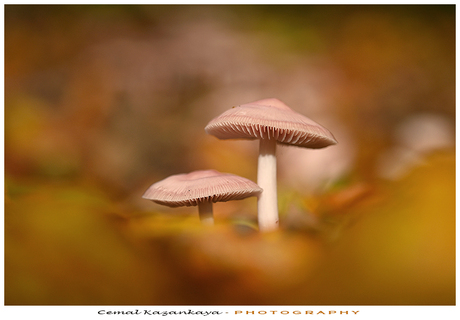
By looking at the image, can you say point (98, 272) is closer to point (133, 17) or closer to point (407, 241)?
point (407, 241)

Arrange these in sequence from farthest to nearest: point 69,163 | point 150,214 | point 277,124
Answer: point 69,163
point 150,214
point 277,124

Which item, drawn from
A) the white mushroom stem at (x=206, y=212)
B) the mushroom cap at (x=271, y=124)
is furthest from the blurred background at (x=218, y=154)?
the mushroom cap at (x=271, y=124)

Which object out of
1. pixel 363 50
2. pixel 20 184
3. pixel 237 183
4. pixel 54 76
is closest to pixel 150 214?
pixel 237 183

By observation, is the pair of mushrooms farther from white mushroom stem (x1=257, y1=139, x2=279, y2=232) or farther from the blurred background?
the blurred background

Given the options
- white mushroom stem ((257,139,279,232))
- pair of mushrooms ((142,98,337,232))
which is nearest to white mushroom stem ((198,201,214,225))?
pair of mushrooms ((142,98,337,232))

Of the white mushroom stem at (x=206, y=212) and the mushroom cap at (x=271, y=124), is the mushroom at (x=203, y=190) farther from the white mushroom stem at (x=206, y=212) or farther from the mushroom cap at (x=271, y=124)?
the mushroom cap at (x=271, y=124)

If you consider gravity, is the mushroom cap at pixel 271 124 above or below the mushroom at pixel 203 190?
above

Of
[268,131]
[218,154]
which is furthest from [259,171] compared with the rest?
[218,154]

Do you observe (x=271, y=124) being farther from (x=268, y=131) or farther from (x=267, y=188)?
(x=267, y=188)
